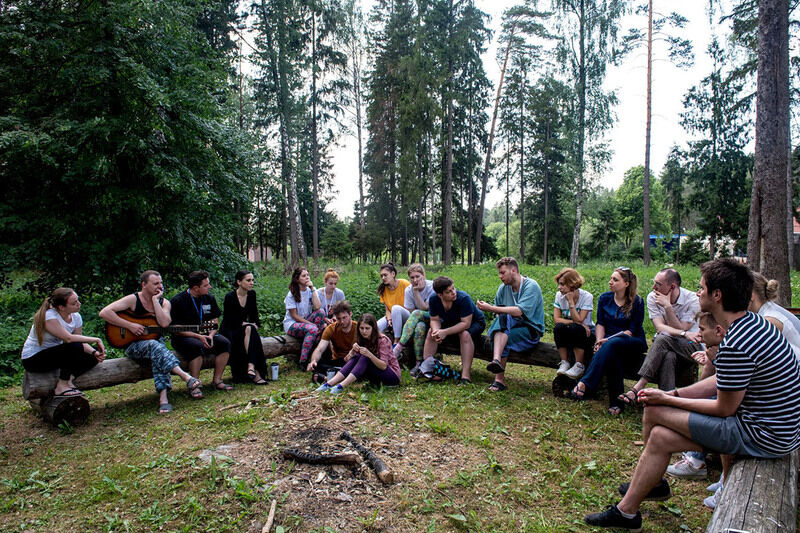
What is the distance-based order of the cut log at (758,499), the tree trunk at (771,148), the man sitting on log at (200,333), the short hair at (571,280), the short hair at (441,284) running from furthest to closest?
the tree trunk at (771,148) < the short hair at (441,284) < the man sitting on log at (200,333) < the short hair at (571,280) < the cut log at (758,499)

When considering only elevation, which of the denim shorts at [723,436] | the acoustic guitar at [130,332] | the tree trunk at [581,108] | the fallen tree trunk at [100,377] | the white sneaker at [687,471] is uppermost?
the tree trunk at [581,108]

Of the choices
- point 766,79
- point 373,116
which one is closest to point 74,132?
point 766,79

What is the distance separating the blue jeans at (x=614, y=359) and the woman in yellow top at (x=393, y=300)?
2570 millimetres

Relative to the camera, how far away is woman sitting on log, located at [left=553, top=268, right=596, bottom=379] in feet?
16.4

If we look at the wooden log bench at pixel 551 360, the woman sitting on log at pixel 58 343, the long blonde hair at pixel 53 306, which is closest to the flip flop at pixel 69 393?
the woman sitting on log at pixel 58 343

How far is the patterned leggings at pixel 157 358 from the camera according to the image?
4.81 metres

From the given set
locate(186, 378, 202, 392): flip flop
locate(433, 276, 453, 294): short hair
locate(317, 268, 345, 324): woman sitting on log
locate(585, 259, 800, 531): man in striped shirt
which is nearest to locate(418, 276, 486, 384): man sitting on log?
locate(433, 276, 453, 294): short hair

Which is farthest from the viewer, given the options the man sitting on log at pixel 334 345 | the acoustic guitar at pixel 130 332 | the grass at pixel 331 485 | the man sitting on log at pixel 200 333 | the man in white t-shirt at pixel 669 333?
the man sitting on log at pixel 334 345

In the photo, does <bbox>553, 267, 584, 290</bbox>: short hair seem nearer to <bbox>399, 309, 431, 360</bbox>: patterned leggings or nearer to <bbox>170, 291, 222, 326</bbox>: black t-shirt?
<bbox>399, 309, 431, 360</bbox>: patterned leggings

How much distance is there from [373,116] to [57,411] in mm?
21123

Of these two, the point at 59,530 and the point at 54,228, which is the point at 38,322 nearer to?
the point at 59,530

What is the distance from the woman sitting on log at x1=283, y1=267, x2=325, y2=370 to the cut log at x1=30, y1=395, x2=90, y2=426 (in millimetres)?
2590

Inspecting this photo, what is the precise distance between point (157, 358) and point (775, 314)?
562 centimetres

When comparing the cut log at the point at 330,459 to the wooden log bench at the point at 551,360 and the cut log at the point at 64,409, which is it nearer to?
the cut log at the point at 64,409
